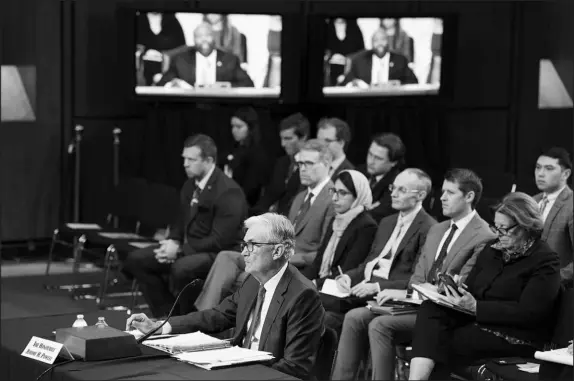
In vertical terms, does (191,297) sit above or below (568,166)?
below

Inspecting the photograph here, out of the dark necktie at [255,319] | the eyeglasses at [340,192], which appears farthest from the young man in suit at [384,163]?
the dark necktie at [255,319]

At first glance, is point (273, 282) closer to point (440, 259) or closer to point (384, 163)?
point (440, 259)

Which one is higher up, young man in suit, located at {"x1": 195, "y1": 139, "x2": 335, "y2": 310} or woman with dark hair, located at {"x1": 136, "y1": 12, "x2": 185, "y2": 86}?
woman with dark hair, located at {"x1": 136, "y1": 12, "x2": 185, "y2": 86}

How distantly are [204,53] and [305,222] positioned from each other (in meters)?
3.54

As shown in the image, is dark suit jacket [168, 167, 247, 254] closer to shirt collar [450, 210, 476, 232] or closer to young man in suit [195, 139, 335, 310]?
young man in suit [195, 139, 335, 310]

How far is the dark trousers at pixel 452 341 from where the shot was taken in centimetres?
506

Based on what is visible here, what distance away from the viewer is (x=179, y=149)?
1010 centimetres

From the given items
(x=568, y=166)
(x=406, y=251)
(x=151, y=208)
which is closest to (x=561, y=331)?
(x=406, y=251)

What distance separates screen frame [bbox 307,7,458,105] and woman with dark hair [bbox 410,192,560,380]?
5168 millimetres

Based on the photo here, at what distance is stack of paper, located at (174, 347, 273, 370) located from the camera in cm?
384

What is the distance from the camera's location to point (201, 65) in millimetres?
9859

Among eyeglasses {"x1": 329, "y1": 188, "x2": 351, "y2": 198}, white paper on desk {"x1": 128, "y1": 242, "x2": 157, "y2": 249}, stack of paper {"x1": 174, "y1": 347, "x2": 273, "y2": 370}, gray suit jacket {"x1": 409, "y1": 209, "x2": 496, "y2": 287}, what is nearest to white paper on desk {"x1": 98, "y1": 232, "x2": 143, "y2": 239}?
white paper on desk {"x1": 128, "y1": 242, "x2": 157, "y2": 249}

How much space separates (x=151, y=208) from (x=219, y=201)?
1497 mm

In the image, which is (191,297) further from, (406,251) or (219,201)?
(406,251)
